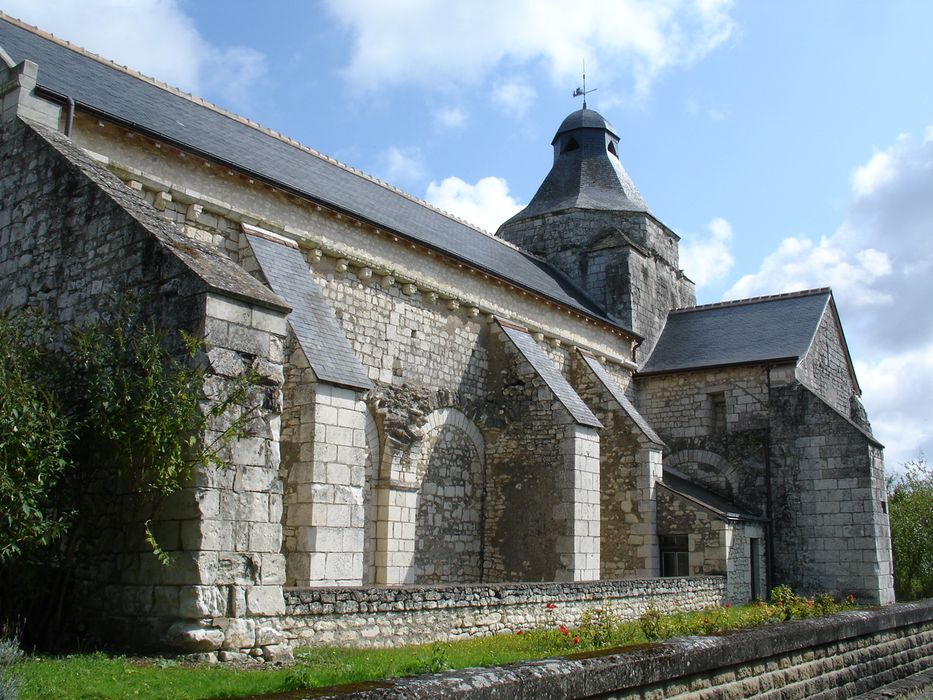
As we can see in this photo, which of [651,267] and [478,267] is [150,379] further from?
[651,267]

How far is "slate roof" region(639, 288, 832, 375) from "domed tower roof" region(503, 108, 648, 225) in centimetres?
326

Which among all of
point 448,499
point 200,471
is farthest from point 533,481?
point 200,471

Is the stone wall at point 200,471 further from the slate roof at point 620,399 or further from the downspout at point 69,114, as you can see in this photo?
the slate roof at point 620,399

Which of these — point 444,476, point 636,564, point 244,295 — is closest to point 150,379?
point 244,295

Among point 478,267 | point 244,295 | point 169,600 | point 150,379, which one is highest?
point 478,267

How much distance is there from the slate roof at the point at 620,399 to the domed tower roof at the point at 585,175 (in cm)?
621

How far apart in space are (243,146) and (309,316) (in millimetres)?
4158

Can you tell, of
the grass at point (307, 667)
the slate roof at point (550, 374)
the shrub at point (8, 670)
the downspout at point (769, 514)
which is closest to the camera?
the shrub at point (8, 670)

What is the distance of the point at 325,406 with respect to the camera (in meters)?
9.55

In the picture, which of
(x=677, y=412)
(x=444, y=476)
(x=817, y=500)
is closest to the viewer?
(x=444, y=476)

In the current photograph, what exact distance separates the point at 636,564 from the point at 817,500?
174 inches

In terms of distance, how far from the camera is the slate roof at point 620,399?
16.1m

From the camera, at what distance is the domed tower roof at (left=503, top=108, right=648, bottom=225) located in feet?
74.8

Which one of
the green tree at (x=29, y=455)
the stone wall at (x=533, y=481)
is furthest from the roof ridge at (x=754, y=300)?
the green tree at (x=29, y=455)
